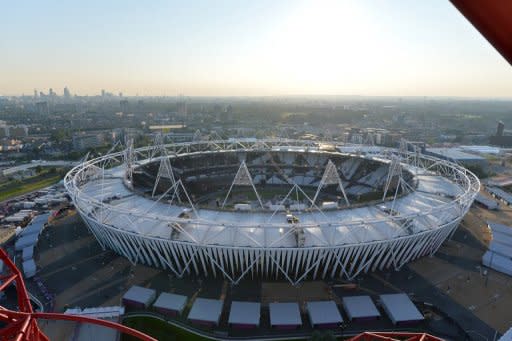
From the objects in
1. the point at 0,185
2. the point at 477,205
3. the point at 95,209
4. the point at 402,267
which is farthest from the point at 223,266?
the point at 0,185

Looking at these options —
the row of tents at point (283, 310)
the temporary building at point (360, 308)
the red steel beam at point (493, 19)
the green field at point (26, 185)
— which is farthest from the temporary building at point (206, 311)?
the green field at point (26, 185)

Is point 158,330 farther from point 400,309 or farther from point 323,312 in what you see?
point 400,309

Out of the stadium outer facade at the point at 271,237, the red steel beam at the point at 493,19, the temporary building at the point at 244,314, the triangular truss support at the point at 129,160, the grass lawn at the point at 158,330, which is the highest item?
the red steel beam at the point at 493,19

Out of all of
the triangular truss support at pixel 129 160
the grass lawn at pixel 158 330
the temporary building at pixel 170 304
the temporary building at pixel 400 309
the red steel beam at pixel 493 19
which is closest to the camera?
the red steel beam at pixel 493 19

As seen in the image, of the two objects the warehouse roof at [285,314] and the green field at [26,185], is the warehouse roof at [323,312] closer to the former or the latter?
the warehouse roof at [285,314]

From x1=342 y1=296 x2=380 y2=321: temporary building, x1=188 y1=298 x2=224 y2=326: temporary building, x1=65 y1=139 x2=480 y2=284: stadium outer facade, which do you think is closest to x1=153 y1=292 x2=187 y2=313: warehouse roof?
x1=188 y1=298 x2=224 y2=326: temporary building

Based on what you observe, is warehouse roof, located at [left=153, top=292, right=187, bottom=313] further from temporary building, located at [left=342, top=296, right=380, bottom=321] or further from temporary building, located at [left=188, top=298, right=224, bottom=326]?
temporary building, located at [left=342, top=296, right=380, bottom=321]
